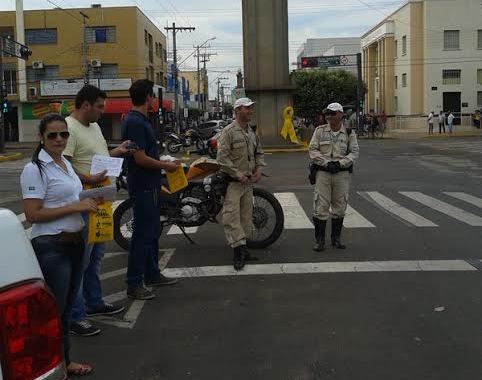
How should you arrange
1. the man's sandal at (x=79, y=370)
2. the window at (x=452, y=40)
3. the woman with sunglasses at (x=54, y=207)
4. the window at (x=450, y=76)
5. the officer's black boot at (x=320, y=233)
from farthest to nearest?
1. the window at (x=452, y=40)
2. the window at (x=450, y=76)
3. the officer's black boot at (x=320, y=233)
4. the man's sandal at (x=79, y=370)
5. the woman with sunglasses at (x=54, y=207)

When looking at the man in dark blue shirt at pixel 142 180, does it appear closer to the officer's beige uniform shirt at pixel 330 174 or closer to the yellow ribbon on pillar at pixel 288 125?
the officer's beige uniform shirt at pixel 330 174

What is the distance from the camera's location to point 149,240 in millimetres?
5945

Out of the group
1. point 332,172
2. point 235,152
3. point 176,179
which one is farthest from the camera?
point 332,172

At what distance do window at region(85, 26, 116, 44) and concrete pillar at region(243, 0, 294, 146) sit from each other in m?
30.3

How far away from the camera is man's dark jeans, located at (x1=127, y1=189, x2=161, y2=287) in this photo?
5867 mm

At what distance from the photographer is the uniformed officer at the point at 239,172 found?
7.14 meters

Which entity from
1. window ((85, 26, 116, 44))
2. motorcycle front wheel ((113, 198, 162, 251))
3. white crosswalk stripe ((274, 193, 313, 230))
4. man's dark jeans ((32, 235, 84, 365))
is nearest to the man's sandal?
man's dark jeans ((32, 235, 84, 365))

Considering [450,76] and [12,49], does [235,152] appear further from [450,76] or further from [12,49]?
[450,76]

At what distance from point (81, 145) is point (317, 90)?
69.0 m

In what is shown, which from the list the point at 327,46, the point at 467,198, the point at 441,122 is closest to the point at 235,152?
the point at 467,198

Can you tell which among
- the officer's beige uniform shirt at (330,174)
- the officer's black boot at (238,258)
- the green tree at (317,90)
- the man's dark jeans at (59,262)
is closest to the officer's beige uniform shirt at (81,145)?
the man's dark jeans at (59,262)

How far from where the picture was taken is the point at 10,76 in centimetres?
5688

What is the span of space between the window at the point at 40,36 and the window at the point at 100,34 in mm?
3053

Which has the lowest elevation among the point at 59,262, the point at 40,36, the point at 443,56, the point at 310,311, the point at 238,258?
the point at 310,311
